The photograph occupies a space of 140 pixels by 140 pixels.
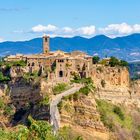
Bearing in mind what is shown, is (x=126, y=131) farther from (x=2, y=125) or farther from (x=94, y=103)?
(x=2, y=125)

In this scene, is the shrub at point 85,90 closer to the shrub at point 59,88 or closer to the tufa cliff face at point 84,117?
the tufa cliff face at point 84,117

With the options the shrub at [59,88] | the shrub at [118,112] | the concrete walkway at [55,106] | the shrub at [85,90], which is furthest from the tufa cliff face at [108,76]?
the shrub at [59,88]

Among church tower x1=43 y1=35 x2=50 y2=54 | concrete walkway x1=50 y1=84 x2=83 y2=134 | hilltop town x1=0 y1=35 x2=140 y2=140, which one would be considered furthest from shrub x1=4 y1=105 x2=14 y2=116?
church tower x1=43 y1=35 x2=50 y2=54

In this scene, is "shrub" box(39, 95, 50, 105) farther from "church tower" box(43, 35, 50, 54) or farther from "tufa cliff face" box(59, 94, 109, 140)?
"church tower" box(43, 35, 50, 54)

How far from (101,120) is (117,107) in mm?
4096

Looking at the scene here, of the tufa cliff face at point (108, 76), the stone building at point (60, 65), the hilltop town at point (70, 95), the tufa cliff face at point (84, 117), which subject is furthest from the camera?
the tufa cliff face at point (108, 76)

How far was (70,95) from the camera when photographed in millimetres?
45969

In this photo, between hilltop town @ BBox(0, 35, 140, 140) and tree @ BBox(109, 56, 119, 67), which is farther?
tree @ BBox(109, 56, 119, 67)

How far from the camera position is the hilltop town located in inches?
1784

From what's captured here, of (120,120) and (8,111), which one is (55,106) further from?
(120,120)

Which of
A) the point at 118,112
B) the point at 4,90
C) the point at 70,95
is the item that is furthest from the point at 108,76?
the point at 4,90

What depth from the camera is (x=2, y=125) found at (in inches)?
1866

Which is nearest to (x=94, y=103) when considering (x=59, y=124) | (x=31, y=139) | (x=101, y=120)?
(x=101, y=120)

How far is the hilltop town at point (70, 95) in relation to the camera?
45.3m
